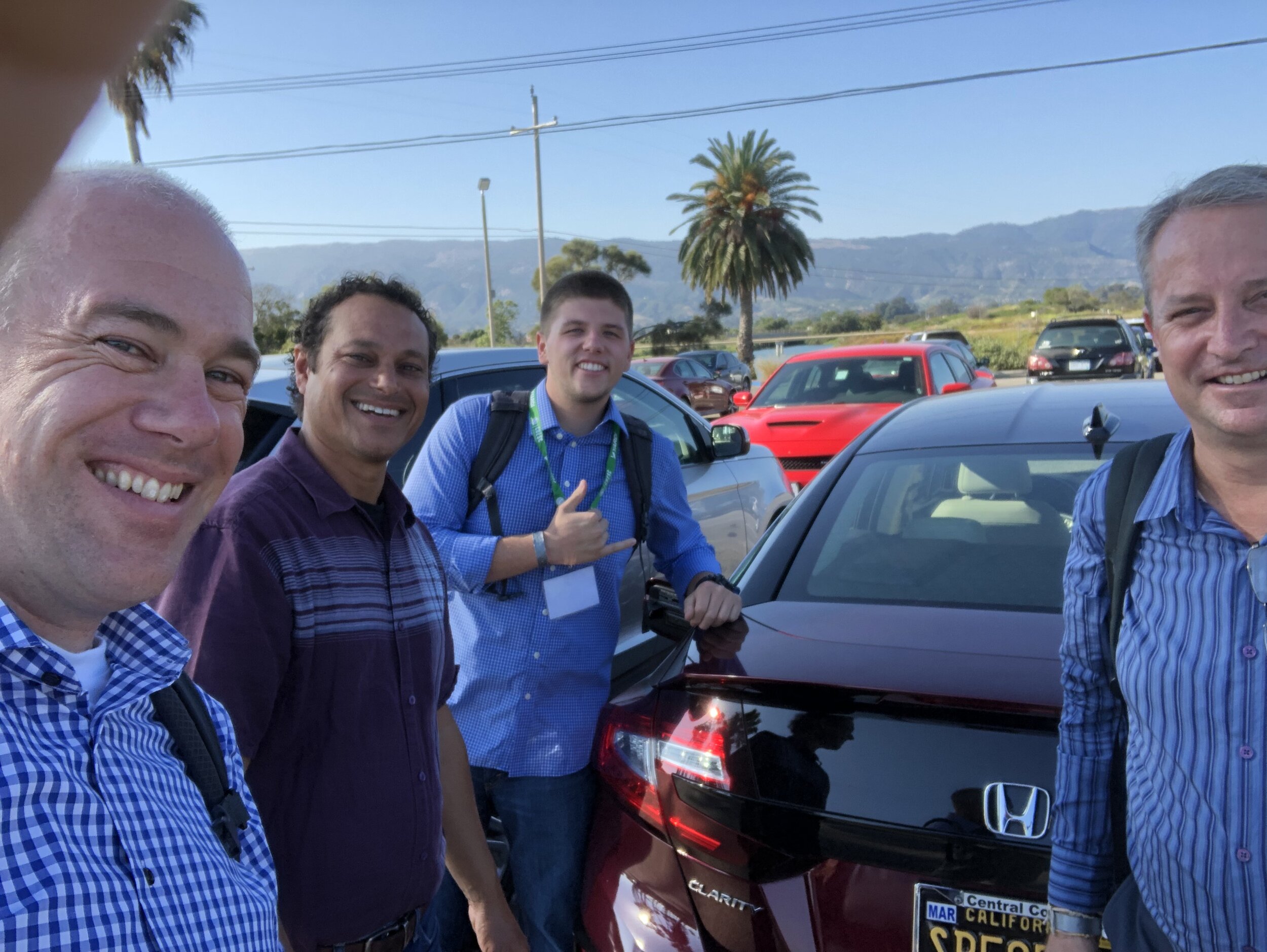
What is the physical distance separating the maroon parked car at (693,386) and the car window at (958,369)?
28.9 ft

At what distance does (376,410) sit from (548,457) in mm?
650

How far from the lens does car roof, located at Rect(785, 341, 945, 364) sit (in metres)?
9.79

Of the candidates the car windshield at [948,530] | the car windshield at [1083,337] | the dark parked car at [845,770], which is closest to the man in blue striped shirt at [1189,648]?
the dark parked car at [845,770]

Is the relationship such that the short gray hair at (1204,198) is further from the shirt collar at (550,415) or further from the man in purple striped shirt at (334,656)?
the man in purple striped shirt at (334,656)

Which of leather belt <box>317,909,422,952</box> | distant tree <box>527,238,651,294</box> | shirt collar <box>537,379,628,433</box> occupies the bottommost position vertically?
leather belt <box>317,909,422,952</box>

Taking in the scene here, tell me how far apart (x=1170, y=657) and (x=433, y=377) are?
3.07m

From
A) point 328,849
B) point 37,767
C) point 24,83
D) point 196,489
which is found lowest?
point 328,849

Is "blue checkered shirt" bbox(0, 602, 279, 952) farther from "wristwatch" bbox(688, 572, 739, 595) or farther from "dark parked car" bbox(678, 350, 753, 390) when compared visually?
"dark parked car" bbox(678, 350, 753, 390)

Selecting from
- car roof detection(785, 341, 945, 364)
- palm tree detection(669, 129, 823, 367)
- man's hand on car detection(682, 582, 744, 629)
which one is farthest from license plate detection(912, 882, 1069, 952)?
palm tree detection(669, 129, 823, 367)

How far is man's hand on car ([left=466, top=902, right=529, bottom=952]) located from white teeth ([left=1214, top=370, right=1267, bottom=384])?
1898 mm

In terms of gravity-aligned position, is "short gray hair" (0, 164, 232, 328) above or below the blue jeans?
above

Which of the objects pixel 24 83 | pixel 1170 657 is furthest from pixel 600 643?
pixel 24 83

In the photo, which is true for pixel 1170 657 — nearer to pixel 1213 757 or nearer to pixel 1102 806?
pixel 1213 757

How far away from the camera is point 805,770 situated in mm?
1839
